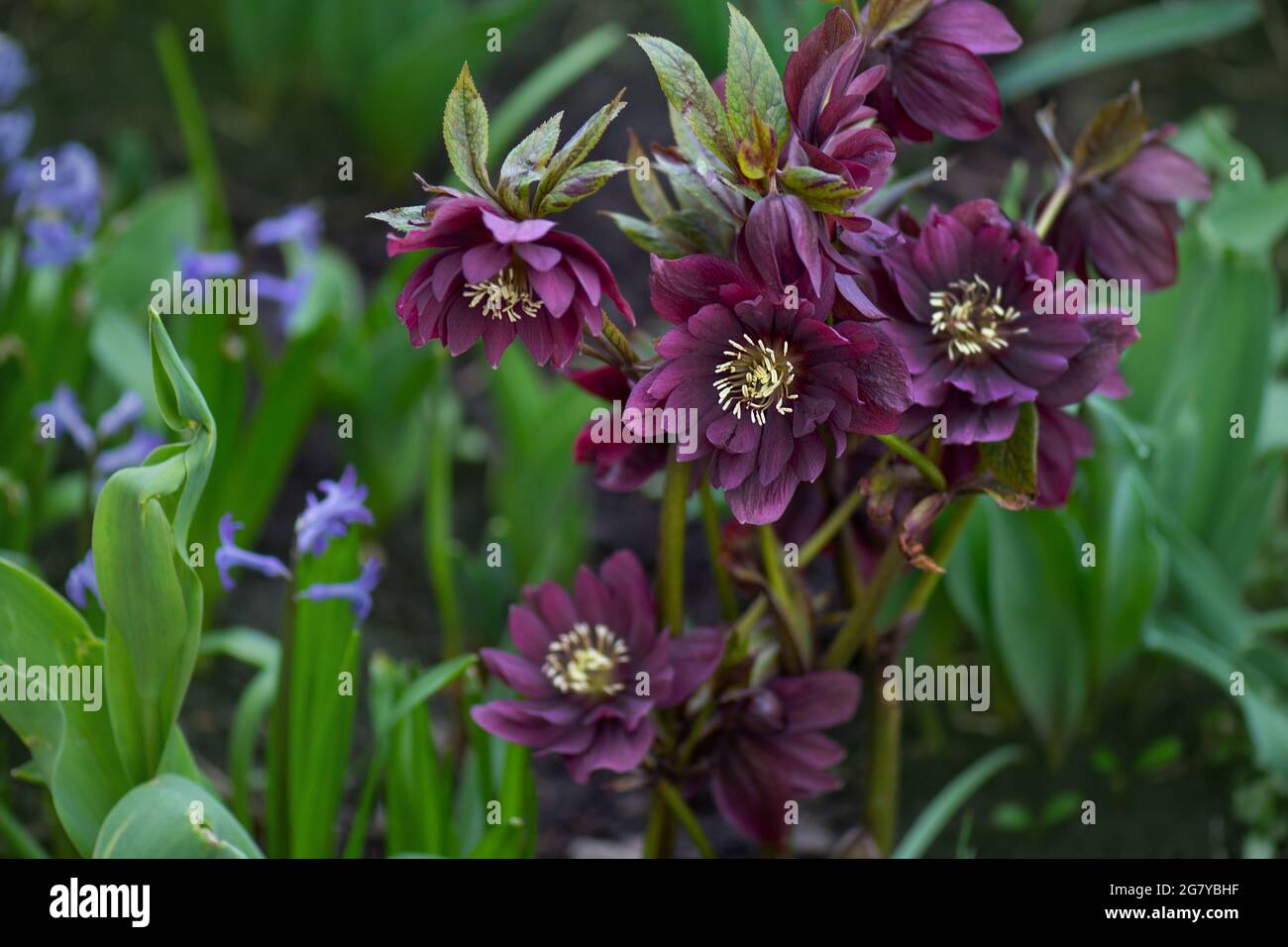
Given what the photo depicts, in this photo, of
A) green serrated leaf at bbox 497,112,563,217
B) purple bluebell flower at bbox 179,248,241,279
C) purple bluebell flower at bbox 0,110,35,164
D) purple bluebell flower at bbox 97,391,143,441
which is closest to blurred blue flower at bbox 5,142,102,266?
purple bluebell flower at bbox 0,110,35,164

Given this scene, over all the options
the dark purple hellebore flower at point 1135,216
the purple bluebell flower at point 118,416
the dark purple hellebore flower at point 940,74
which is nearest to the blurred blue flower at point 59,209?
the purple bluebell flower at point 118,416

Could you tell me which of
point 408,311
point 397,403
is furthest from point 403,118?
point 408,311

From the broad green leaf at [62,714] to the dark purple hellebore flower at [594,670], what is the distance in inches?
12.9

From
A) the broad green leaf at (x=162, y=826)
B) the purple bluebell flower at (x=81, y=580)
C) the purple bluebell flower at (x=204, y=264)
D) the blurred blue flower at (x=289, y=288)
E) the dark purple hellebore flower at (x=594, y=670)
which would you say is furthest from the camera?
the blurred blue flower at (x=289, y=288)

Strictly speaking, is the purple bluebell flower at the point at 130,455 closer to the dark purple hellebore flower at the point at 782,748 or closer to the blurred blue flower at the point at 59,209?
the blurred blue flower at the point at 59,209

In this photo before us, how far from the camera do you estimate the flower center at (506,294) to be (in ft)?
3.24

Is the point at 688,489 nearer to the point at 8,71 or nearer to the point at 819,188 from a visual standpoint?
the point at 819,188

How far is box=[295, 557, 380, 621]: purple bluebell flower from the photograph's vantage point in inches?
49.6

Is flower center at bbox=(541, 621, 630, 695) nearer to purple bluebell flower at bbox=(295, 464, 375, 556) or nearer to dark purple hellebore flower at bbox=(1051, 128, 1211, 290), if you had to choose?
purple bluebell flower at bbox=(295, 464, 375, 556)

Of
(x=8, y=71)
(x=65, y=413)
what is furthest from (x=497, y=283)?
(x=8, y=71)

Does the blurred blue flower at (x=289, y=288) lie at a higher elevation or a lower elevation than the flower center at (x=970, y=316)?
higher

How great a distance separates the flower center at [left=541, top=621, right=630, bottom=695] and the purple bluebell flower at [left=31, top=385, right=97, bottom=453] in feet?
1.96

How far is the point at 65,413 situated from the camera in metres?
1.58
